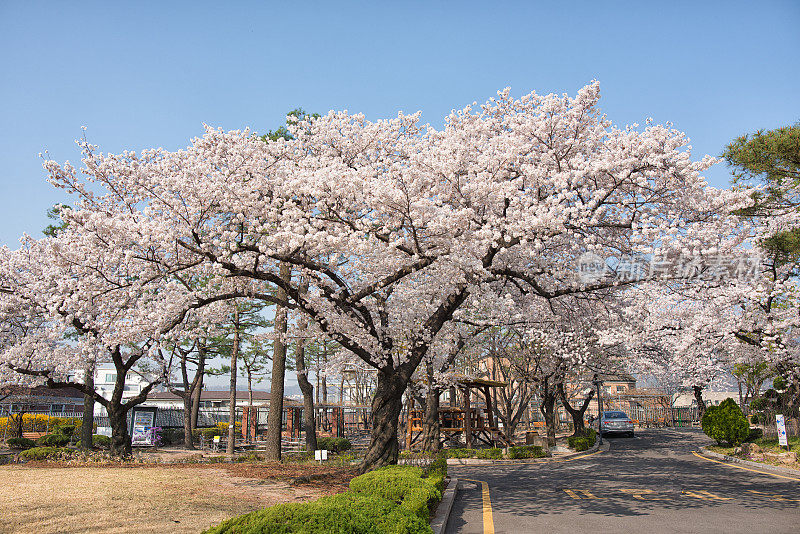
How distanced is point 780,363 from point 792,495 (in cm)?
973

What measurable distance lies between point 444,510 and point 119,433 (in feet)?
46.4

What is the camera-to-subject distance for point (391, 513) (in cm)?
604

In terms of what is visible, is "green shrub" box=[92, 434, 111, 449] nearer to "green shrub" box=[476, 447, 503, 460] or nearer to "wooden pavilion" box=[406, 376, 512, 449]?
"wooden pavilion" box=[406, 376, 512, 449]

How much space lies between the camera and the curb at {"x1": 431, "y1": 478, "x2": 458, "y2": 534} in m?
7.90

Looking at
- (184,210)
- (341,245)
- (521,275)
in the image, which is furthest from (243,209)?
(521,275)

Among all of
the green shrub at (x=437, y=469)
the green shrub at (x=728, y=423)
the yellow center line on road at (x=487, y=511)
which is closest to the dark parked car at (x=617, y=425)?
the green shrub at (x=728, y=423)

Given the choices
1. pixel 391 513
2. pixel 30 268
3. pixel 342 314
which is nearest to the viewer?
pixel 391 513

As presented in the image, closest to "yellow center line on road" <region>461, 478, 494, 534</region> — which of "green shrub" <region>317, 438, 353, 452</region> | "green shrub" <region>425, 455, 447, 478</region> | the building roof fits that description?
"green shrub" <region>425, 455, 447, 478</region>

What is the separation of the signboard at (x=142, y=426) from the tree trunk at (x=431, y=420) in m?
14.5

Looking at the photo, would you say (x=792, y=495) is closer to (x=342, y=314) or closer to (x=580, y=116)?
(x=580, y=116)

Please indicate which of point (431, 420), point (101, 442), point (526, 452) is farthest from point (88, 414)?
point (526, 452)

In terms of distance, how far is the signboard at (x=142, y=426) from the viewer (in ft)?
85.3

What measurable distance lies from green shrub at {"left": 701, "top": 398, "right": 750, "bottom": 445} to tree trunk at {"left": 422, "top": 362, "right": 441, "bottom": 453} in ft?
38.8

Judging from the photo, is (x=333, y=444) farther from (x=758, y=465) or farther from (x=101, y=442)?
(x=758, y=465)
